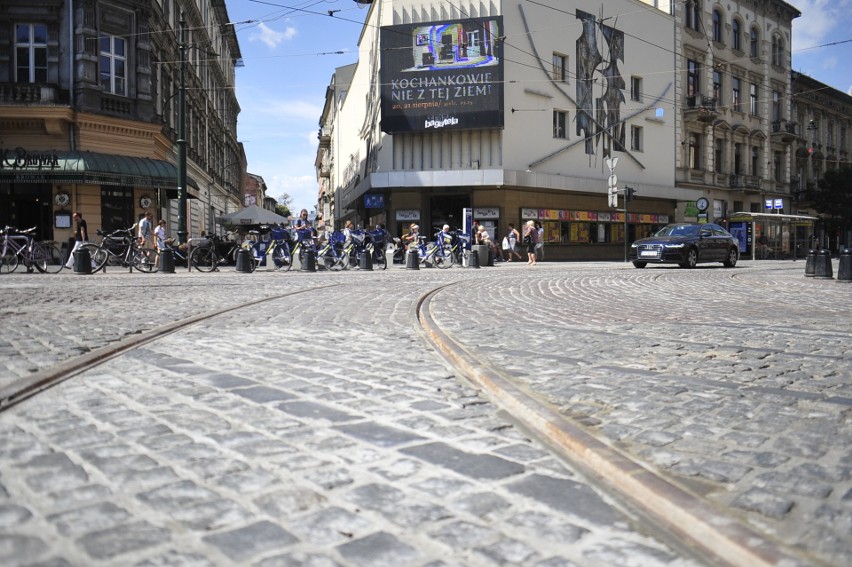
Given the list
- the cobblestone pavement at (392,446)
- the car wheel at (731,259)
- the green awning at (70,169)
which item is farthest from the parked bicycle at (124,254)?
the car wheel at (731,259)

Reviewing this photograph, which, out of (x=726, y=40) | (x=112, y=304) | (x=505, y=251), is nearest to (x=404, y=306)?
(x=112, y=304)

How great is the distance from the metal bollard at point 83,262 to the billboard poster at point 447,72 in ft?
58.8

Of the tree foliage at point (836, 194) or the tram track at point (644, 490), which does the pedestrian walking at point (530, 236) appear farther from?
the tree foliage at point (836, 194)

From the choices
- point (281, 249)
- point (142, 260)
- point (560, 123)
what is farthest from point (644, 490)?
point (560, 123)

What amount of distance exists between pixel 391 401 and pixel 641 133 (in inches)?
1474

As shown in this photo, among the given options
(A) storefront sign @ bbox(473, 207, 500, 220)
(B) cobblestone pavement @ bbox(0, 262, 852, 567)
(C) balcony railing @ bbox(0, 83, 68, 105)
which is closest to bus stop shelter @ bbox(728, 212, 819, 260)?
(A) storefront sign @ bbox(473, 207, 500, 220)

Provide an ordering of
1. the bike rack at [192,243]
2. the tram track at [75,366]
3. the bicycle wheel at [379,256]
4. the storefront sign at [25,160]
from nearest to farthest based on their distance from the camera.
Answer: the tram track at [75,366] → the bike rack at [192,243] → the storefront sign at [25,160] → the bicycle wheel at [379,256]

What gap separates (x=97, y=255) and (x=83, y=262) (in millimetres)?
761

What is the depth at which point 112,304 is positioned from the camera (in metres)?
9.27

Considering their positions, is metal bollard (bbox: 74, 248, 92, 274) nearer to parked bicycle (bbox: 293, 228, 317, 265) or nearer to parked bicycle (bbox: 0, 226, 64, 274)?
parked bicycle (bbox: 0, 226, 64, 274)

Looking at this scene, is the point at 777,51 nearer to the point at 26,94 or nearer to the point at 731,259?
the point at 731,259

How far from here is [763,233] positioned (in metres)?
39.0

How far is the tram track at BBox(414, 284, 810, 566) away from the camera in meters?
2.00

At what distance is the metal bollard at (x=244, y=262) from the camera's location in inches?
737
